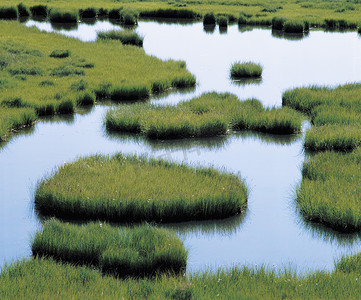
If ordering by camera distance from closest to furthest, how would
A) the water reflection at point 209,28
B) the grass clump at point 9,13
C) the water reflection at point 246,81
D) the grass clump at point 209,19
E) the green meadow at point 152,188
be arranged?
the green meadow at point 152,188 < the water reflection at point 246,81 < the water reflection at point 209,28 < the grass clump at point 209,19 < the grass clump at point 9,13

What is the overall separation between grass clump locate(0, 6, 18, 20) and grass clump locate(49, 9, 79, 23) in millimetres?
2337

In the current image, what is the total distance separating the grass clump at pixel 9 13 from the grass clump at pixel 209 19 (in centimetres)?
1055

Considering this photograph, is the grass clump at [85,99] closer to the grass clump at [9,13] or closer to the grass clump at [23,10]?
the grass clump at [9,13]

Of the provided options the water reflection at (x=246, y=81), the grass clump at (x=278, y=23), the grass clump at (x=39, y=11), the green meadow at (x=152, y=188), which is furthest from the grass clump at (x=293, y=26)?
the grass clump at (x=39, y=11)

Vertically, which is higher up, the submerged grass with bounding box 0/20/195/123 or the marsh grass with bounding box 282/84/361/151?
the submerged grass with bounding box 0/20/195/123

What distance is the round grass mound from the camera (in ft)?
23.9

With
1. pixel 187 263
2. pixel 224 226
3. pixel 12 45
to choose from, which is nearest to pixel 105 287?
pixel 187 263

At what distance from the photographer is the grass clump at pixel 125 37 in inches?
902

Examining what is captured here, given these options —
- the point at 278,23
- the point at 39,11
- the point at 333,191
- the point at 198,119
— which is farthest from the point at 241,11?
the point at 333,191

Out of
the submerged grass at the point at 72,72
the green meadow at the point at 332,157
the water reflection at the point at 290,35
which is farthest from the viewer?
the water reflection at the point at 290,35

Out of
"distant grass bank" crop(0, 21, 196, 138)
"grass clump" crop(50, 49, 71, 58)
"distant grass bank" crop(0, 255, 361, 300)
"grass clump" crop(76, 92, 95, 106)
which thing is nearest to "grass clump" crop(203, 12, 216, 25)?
"distant grass bank" crop(0, 21, 196, 138)

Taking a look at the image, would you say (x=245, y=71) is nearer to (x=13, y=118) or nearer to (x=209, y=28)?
(x=13, y=118)

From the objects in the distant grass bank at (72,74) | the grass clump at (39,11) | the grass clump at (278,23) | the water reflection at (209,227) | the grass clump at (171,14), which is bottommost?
the water reflection at (209,227)

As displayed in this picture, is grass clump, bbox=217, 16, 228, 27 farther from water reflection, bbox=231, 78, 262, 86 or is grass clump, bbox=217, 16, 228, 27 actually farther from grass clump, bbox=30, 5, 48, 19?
water reflection, bbox=231, 78, 262, 86
